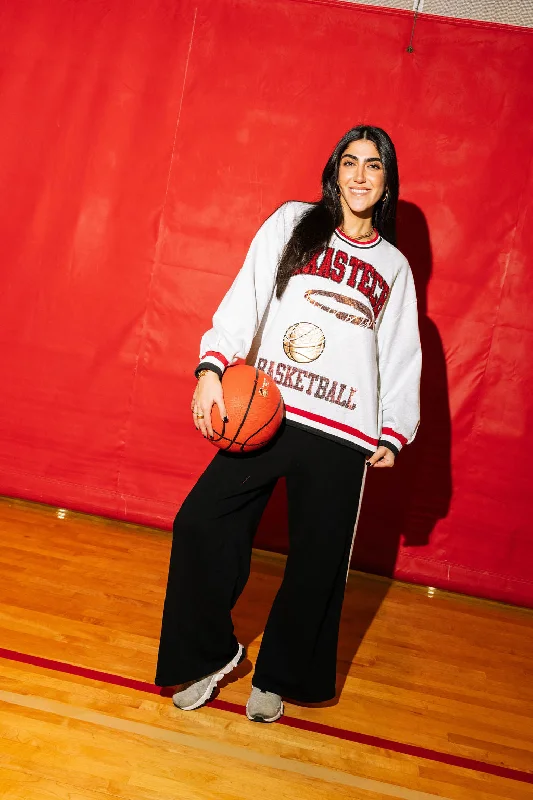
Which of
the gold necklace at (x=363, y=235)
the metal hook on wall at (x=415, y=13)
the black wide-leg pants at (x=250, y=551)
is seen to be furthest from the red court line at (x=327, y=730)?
the metal hook on wall at (x=415, y=13)

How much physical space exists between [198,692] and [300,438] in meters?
0.78

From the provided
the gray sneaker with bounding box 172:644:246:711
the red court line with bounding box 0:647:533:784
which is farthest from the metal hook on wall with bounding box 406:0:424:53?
the red court line with bounding box 0:647:533:784

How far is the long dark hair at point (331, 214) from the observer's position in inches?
72.6

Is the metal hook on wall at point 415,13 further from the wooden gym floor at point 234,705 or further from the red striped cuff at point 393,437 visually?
A: the wooden gym floor at point 234,705

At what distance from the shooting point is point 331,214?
1.90 m

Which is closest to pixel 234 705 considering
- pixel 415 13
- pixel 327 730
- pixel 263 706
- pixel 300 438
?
pixel 263 706

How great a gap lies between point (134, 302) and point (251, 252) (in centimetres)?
144

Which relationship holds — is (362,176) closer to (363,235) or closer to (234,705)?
(363,235)

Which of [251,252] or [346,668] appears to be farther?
[346,668]

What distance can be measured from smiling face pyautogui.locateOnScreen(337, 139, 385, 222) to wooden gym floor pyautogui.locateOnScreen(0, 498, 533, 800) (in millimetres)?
1505

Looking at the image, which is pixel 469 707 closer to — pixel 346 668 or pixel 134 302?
pixel 346 668

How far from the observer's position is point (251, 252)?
73.5 inches

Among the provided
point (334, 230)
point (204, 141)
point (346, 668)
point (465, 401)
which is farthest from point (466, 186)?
point (346, 668)

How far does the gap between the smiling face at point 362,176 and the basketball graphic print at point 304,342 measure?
0.38 m
